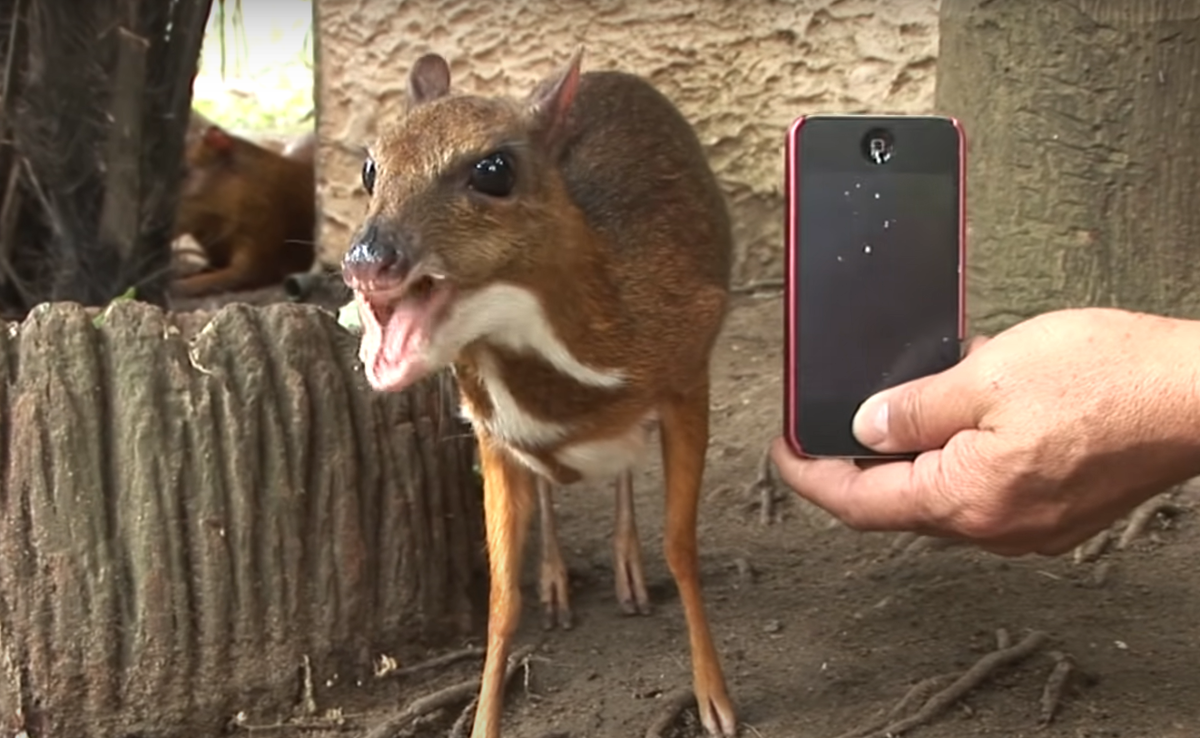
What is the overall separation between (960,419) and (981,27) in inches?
43.8

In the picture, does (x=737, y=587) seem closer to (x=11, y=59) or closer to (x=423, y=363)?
(x=423, y=363)

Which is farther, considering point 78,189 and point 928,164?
point 78,189

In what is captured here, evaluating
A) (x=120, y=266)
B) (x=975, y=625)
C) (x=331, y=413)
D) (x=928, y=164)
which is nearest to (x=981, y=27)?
(x=928, y=164)

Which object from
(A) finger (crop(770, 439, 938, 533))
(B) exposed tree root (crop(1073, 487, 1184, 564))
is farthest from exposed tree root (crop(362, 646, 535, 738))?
(B) exposed tree root (crop(1073, 487, 1184, 564))

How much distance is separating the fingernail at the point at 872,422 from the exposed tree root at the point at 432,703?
622mm

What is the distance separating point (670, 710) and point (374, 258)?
88 centimetres

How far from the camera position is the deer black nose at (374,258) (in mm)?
1584

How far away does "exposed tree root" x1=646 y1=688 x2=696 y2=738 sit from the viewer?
83.4 inches

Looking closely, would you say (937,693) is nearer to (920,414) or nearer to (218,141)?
(920,414)

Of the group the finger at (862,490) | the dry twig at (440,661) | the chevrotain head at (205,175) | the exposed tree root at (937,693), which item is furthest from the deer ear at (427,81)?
the chevrotain head at (205,175)

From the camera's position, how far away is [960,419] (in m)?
1.75

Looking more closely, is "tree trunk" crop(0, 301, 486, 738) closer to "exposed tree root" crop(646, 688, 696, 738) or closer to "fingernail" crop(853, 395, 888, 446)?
"exposed tree root" crop(646, 688, 696, 738)

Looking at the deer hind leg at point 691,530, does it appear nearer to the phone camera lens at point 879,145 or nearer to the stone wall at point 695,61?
the phone camera lens at point 879,145

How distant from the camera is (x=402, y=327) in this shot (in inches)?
65.4
